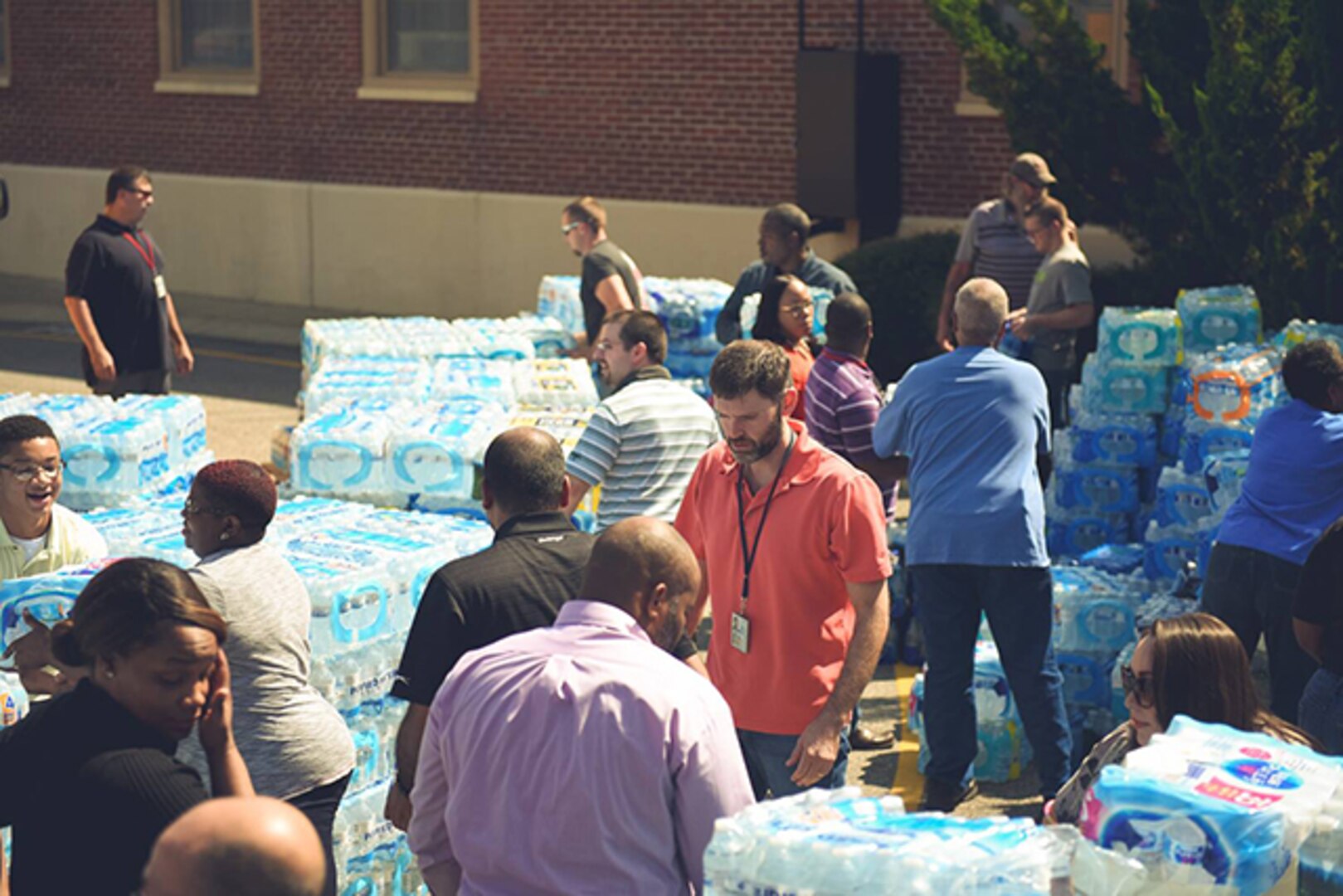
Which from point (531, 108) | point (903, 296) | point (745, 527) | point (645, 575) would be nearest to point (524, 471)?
point (745, 527)

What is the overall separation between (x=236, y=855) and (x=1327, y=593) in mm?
4449

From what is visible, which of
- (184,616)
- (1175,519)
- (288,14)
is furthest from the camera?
(288,14)

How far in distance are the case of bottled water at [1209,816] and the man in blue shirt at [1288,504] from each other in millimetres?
3607

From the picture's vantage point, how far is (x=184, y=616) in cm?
435

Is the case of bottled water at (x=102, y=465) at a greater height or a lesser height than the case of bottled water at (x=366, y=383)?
lesser

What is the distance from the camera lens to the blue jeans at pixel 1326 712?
647 cm

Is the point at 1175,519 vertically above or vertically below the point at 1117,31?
below

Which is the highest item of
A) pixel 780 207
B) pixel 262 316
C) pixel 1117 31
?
pixel 1117 31

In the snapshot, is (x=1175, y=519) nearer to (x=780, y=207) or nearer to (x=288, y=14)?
(x=780, y=207)

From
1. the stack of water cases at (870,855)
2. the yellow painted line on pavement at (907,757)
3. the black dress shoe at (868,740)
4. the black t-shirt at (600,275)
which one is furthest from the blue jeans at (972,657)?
the black t-shirt at (600,275)

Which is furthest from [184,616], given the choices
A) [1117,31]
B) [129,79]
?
[129,79]

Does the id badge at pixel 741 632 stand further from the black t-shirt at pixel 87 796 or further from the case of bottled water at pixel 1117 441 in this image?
the case of bottled water at pixel 1117 441

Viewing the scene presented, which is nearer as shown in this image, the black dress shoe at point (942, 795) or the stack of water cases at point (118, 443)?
the black dress shoe at point (942, 795)

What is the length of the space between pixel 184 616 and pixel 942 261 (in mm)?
13092
